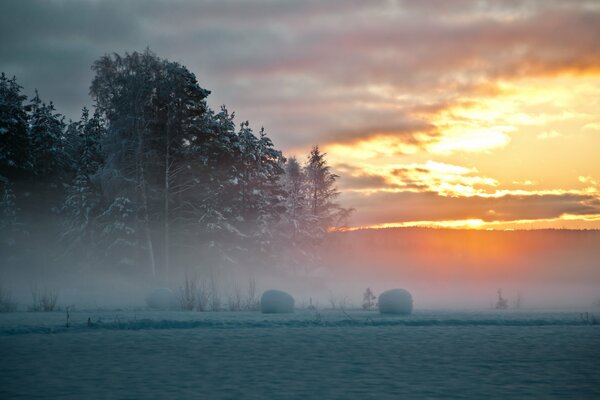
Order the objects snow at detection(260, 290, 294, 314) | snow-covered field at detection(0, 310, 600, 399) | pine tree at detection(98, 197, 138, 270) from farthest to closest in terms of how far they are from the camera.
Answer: pine tree at detection(98, 197, 138, 270) → snow at detection(260, 290, 294, 314) → snow-covered field at detection(0, 310, 600, 399)

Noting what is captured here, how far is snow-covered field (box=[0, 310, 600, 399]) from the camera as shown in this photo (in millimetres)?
9819

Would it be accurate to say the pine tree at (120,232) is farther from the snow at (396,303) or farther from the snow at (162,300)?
the snow at (396,303)

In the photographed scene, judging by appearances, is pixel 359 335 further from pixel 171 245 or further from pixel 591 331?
pixel 171 245

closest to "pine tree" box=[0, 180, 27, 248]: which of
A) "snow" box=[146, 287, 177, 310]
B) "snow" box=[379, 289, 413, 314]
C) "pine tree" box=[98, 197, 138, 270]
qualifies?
"pine tree" box=[98, 197, 138, 270]

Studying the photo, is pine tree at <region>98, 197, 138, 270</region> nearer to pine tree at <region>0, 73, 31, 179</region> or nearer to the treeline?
the treeline

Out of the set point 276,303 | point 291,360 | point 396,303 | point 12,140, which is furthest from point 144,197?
point 291,360

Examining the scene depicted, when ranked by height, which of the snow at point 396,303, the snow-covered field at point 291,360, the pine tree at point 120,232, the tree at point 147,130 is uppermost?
the tree at point 147,130

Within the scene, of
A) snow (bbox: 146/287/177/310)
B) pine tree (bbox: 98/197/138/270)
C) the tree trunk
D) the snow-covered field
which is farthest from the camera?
the tree trunk

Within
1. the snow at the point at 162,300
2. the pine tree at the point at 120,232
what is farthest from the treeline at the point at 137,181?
the snow at the point at 162,300

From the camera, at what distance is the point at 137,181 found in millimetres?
40719

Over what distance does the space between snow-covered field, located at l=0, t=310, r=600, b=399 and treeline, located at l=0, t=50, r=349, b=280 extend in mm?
22245

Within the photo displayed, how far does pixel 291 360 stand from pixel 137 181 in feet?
98.3

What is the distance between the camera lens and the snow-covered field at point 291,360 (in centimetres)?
982

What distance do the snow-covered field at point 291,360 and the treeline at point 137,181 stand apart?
22.2 meters
